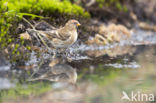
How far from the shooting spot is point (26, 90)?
3877 millimetres

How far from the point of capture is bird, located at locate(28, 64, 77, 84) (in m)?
4.46

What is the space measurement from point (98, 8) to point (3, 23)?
212 inches

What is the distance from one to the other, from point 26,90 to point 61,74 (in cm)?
102

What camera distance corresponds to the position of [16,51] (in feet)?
18.1

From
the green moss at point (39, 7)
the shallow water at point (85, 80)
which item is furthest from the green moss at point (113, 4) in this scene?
the shallow water at point (85, 80)

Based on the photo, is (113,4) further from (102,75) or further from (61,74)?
(61,74)

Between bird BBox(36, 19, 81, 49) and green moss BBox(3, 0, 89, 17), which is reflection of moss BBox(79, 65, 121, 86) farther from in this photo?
green moss BBox(3, 0, 89, 17)

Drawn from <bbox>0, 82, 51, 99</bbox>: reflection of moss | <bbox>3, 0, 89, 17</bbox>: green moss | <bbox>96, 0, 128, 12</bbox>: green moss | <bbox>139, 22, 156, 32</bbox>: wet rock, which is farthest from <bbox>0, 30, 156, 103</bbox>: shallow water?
<bbox>139, 22, 156, 32</bbox>: wet rock

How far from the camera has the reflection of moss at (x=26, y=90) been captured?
3.70m

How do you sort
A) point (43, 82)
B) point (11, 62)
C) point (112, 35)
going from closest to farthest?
point (43, 82)
point (11, 62)
point (112, 35)

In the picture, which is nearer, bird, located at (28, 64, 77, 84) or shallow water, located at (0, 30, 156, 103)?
shallow water, located at (0, 30, 156, 103)

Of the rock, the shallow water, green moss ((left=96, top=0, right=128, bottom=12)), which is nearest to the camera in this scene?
the shallow water

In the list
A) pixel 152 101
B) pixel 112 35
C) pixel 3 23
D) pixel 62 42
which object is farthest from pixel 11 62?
pixel 112 35

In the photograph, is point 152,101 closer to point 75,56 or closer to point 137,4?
point 75,56
